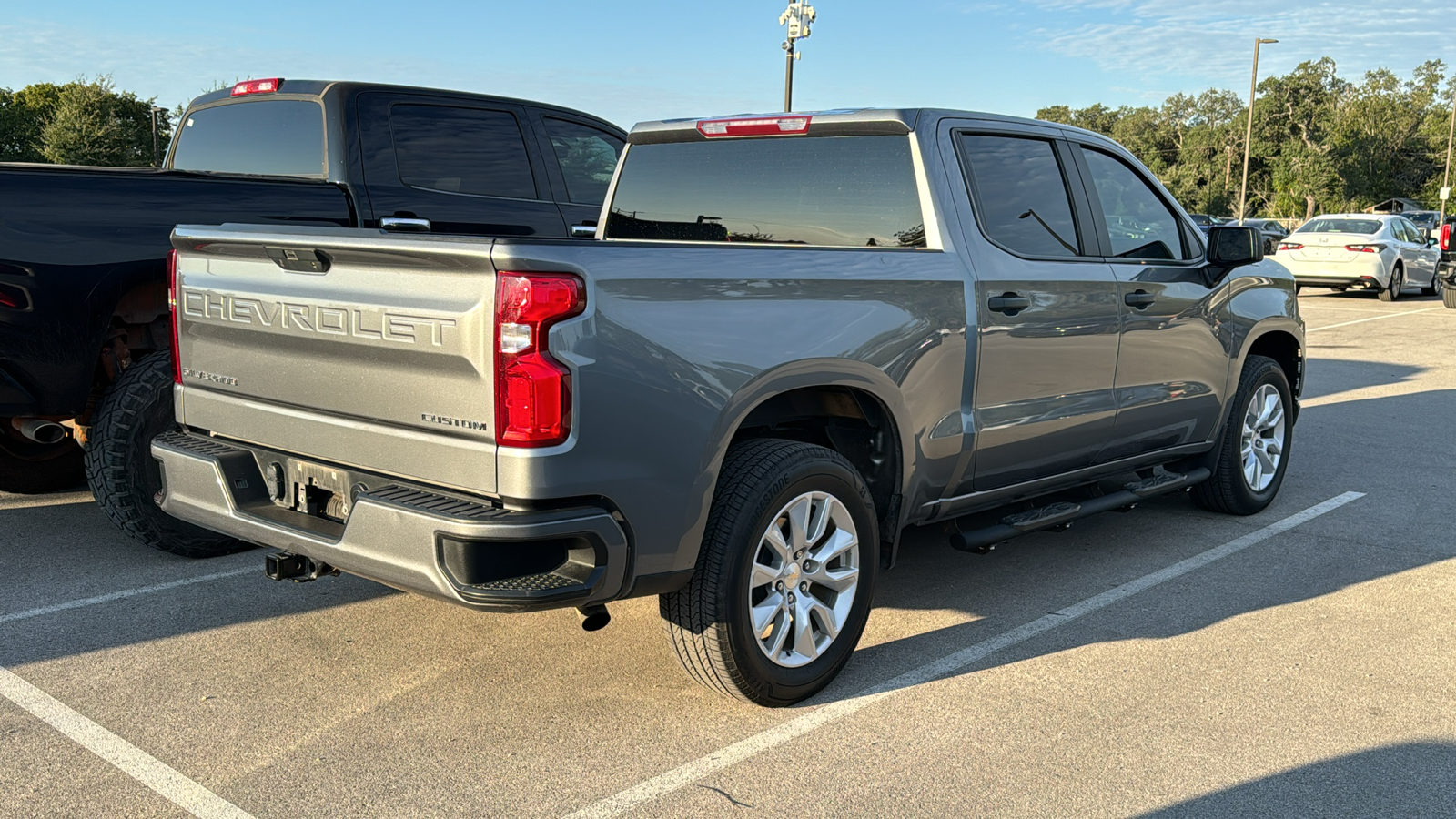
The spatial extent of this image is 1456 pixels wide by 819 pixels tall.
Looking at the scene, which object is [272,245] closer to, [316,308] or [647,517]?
[316,308]

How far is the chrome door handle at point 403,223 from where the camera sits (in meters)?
5.88

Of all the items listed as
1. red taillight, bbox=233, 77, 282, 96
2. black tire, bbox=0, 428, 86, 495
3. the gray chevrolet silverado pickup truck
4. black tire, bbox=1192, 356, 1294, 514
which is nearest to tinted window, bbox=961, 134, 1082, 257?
the gray chevrolet silverado pickup truck

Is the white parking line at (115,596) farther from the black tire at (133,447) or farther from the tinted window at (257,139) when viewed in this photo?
the tinted window at (257,139)

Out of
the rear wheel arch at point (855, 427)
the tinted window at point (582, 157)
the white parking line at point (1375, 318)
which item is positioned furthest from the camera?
the white parking line at point (1375, 318)

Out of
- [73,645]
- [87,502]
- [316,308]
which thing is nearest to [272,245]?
[316,308]

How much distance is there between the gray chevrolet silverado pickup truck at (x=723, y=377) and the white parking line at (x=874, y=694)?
14 cm

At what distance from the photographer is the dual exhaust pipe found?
5.48m

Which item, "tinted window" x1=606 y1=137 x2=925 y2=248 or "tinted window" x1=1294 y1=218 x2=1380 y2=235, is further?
"tinted window" x1=1294 y1=218 x2=1380 y2=235

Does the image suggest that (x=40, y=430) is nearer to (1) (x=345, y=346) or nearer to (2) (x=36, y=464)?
(2) (x=36, y=464)

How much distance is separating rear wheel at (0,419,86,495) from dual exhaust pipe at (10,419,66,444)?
0.24ft

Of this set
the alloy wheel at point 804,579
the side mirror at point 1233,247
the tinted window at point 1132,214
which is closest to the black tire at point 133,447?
the alloy wheel at point 804,579

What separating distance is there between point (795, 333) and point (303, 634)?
6.93ft

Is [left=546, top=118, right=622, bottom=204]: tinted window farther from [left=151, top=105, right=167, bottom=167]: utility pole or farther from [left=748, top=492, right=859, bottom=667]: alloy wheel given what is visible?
[left=151, top=105, right=167, bottom=167]: utility pole

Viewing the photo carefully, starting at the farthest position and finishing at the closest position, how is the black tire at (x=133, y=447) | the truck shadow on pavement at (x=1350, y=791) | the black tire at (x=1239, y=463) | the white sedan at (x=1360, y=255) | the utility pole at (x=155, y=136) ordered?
the utility pole at (x=155, y=136), the white sedan at (x=1360, y=255), the black tire at (x=1239, y=463), the black tire at (x=133, y=447), the truck shadow on pavement at (x=1350, y=791)
